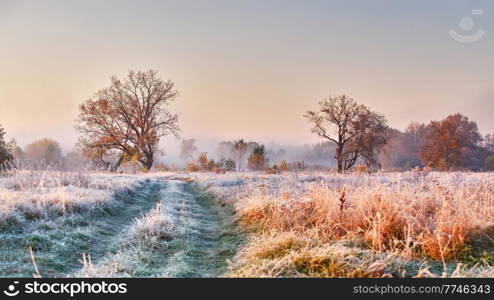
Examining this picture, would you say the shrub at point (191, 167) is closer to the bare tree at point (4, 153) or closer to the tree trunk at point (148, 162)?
the tree trunk at point (148, 162)

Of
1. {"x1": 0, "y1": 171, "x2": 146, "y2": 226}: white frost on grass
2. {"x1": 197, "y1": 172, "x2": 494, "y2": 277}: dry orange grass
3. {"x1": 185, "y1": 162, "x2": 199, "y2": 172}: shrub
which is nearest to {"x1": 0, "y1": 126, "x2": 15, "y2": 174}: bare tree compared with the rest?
{"x1": 0, "y1": 171, "x2": 146, "y2": 226}: white frost on grass

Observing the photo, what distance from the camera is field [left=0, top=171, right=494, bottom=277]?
4.64 meters

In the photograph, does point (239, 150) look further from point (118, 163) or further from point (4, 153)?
point (4, 153)

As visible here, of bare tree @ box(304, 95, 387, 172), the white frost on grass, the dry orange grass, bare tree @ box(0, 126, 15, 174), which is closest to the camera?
the dry orange grass

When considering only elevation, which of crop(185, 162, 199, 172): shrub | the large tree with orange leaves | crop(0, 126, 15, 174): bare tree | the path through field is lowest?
the path through field

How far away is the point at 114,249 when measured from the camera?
6645 millimetres

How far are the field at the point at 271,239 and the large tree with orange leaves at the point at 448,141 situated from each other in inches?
1780

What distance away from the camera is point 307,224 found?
7.36m

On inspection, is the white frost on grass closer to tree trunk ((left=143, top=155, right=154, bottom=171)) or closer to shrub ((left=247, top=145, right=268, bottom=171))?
tree trunk ((left=143, top=155, right=154, bottom=171))

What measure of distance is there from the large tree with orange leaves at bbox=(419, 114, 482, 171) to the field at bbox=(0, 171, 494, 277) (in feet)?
148

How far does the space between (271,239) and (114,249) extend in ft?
10.4

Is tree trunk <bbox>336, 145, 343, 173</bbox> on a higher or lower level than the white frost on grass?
higher

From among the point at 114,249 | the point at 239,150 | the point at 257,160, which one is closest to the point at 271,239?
the point at 114,249

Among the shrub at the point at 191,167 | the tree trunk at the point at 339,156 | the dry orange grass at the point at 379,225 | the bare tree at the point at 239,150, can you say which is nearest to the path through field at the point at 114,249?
the dry orange grass at the point at 379,225
